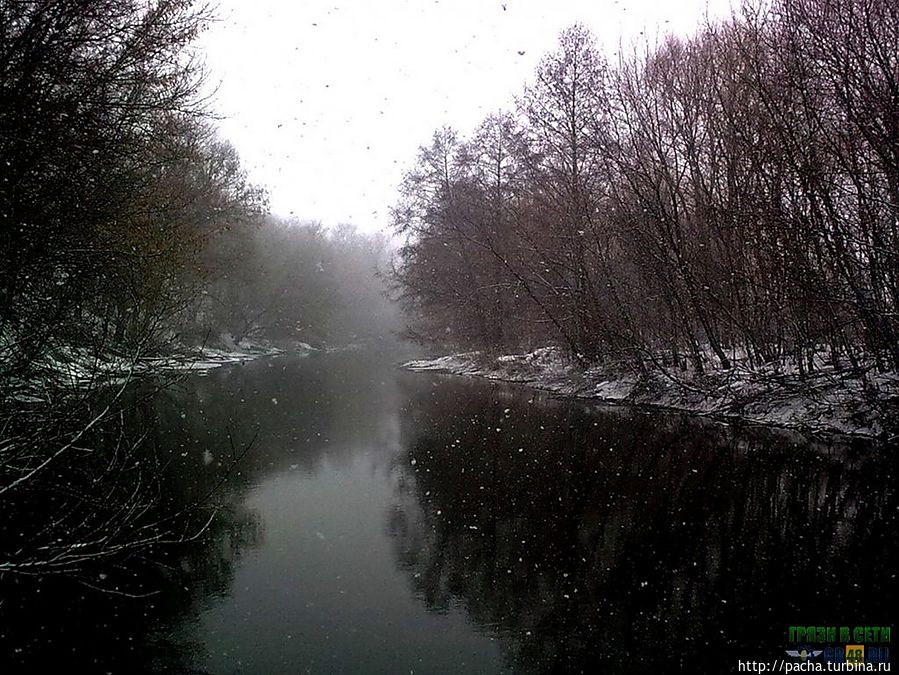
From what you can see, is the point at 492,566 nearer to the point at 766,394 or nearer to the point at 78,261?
the point at 78,261

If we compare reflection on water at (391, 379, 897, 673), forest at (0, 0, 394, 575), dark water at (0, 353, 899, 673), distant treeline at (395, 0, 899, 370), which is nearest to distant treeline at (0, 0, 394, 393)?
forest at (0, 0, 394, 575)

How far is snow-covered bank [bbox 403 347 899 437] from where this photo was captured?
10.4 m

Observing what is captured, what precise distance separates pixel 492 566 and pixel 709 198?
1235 centimetres

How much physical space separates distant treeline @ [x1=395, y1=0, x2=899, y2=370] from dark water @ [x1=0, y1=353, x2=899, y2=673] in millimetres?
3623

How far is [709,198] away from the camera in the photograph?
14.5 m

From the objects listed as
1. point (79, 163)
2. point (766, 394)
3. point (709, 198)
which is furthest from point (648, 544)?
point (709, 198)

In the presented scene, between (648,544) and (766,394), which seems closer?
(648,544)

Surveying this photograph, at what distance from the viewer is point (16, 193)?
6156mm

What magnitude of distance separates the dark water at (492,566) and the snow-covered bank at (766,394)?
1146 millimetres

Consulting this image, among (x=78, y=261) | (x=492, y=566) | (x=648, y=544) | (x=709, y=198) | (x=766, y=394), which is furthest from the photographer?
(x=709, y=198)

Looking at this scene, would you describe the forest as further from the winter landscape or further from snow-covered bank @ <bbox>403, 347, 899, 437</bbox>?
snow-covered bank @ <bbox>403, 347, 899, 437</bbox>

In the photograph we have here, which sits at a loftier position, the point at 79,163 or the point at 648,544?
the point at 79,163

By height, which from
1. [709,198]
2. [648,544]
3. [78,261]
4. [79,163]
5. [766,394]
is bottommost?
[648,544]

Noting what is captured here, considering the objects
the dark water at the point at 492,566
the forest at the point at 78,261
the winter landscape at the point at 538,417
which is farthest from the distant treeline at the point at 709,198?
the forest at the point at 78,261
